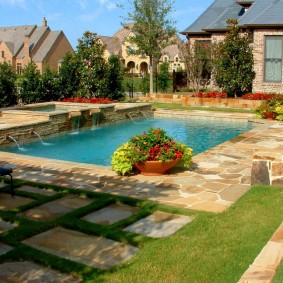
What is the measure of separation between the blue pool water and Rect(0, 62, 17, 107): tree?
17.1 ft

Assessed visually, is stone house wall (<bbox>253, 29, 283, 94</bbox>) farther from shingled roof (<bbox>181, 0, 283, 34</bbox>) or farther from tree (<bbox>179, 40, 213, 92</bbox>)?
tree (<bbox>179, 40, 213, 92</bbox>)

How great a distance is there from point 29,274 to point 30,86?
1798 centimetres

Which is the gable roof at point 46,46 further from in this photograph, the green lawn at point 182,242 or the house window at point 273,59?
the green lawn at point 182,242

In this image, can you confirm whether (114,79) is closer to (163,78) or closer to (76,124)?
(163,78)

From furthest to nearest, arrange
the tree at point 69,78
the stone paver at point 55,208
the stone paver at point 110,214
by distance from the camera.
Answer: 1. the tree at point 69,78
2. the stone paver at point 55,208
3. the stone paver at point 110,214

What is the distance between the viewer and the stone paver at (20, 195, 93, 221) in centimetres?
638

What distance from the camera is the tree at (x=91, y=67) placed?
74.8 feet

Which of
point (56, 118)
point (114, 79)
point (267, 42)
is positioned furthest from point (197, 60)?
point (56, 118)

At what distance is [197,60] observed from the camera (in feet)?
86.0

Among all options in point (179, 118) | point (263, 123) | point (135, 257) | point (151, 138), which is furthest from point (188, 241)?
point (179, 118)

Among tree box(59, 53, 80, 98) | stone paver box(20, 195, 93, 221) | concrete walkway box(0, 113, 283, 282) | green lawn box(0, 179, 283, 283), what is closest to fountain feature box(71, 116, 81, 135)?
tree box(59, 53, 80, 98)

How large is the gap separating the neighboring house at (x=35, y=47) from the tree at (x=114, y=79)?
39.7 m

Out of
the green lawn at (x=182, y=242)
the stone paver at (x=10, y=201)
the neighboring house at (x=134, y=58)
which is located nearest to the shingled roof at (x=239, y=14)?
the green lawn at (x=182, y=242)

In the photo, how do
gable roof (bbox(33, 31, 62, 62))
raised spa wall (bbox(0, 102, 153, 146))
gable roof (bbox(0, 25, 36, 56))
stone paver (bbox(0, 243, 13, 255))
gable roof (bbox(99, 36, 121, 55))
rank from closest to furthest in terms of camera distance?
stone paver (bbox(0, 243, 13, 255))
raised spa wall (bbox(0, 102, 153, 146))
gable roof (bbox(33, 31, 62, 62))
gable roof (bbox(0, 25, 36, 56))
gable roof (bbox(99, 36, 121, 55))
